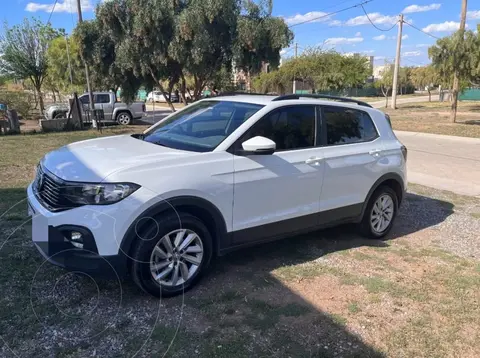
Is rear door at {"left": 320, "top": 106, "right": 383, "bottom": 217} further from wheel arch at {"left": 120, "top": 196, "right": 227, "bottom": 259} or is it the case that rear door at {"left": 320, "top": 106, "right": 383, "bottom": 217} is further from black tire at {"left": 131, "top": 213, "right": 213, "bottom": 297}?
black tire at {"left": 131, "top": 213, "right": 213, "bottom": 297}

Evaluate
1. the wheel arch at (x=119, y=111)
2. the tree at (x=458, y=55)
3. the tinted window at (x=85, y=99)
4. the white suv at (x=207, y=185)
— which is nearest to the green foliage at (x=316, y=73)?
the tree at (x=458, y=55)

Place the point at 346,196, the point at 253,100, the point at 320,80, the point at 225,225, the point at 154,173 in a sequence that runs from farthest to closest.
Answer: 1. the point at 320,80
2. the point at 346,196
3. the point at 253,100
4. the point at 225,225
5. the point at 154,173

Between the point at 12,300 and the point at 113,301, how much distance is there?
32.1 inches

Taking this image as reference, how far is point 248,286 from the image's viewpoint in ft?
12.7

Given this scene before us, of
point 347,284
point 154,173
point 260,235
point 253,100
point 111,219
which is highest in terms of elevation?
point 253,100

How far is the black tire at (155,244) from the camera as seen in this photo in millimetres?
3301

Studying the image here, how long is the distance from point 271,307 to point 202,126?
188 centimetres

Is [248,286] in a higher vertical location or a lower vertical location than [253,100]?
lower

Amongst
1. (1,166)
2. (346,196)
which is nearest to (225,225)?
(346,196)

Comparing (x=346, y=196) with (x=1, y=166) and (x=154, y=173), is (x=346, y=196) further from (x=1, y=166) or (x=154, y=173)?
(x=1, y=166)

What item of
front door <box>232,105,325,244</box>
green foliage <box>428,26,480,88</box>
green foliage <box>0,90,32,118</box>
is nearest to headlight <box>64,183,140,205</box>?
front door <box>232,105,325,244</box>

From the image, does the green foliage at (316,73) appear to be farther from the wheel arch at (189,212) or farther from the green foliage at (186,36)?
the wheel arch at (189,212)

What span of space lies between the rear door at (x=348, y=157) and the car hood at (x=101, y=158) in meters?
1.66

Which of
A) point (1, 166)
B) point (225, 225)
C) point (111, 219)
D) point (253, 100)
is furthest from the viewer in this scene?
point (1, 166)
